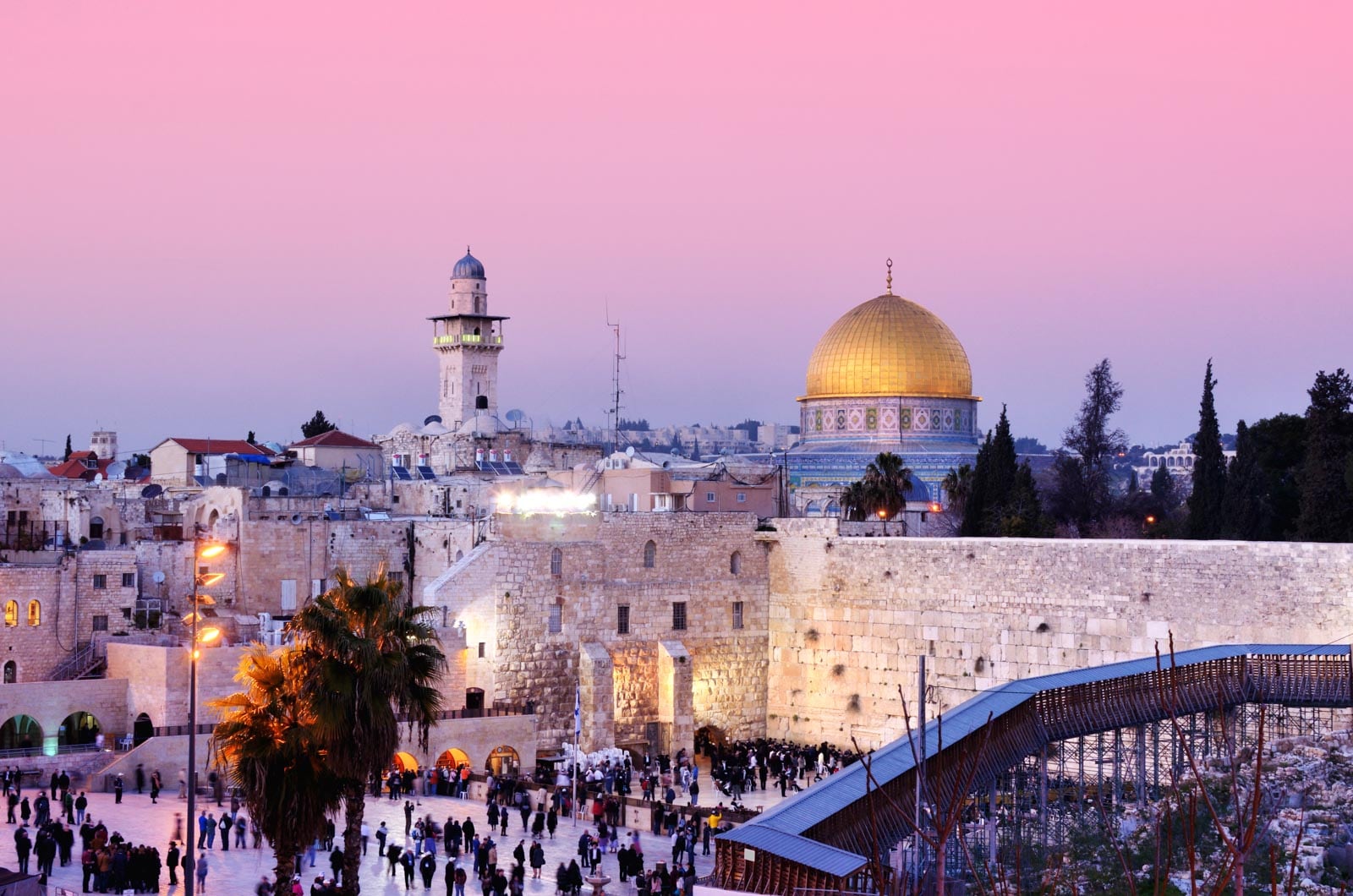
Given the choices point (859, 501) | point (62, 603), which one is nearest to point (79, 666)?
point (62, 603)

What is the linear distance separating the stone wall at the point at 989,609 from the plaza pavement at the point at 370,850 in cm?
571

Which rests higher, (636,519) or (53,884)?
(636,519)

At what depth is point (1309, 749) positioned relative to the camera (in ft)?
77.9

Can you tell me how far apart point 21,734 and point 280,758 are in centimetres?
1182

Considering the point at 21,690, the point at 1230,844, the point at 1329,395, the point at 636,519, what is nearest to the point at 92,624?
the point at 21,690

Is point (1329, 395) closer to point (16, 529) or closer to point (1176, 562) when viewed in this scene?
point (1176, 562)

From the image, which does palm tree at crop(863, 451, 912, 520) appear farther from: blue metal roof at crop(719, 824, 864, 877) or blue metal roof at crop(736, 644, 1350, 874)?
blue metal roof at crop(719, 824, 864, 877)

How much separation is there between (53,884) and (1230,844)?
1579 cm

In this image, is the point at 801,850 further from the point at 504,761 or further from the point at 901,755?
the point at 504,761

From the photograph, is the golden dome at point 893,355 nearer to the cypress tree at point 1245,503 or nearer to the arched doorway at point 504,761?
the cypress tree at point 1245,503

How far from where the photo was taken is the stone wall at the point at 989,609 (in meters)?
26.6

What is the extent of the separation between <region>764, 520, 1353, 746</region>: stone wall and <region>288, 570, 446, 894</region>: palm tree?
42.4 ft

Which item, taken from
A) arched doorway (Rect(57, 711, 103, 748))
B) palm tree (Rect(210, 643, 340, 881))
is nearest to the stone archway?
arched doorway (Rect(57, 711, 103, 748))

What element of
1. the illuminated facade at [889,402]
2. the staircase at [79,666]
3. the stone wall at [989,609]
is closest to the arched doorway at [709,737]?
the stone wall at [989,609]
